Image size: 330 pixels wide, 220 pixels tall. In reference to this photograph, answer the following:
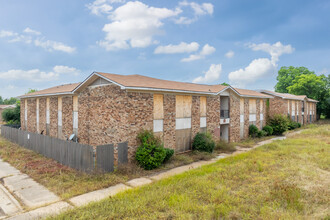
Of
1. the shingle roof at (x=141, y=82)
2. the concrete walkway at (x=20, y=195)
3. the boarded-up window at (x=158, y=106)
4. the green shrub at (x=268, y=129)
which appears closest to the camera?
the concrete walkway at (x=20, y=195)

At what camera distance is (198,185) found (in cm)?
747

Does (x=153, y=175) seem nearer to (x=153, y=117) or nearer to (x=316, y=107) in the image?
(x=153, y=117)

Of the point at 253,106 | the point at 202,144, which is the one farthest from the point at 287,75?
the point at 202,144

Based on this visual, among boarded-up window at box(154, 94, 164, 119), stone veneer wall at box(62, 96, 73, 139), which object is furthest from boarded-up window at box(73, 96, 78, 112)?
boarded-up window at box(154, 94, 164, 119)

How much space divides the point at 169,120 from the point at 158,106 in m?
1.24

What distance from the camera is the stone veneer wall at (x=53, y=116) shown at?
17125mm

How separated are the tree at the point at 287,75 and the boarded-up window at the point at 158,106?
5973 cm

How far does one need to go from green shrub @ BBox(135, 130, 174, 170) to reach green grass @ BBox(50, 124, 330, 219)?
6.19 ft

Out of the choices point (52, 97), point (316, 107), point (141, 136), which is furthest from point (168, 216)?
point (316, 107)

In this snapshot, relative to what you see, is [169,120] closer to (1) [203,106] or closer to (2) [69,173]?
(1) [203,106]

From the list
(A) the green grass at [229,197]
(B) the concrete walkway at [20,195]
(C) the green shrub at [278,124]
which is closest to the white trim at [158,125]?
(A) the green grass at [229,197]

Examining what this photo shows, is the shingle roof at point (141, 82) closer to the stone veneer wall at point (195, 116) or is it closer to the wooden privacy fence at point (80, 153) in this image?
the stone veneer wall at point (195, 116)

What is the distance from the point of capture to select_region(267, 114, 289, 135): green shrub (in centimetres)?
2323

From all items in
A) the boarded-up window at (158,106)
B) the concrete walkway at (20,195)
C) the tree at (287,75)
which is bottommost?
the concrete walkway at (20,195)
